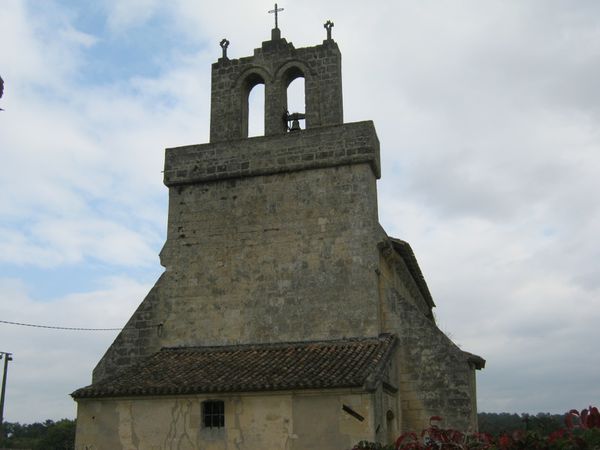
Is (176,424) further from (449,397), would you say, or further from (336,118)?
(336,118)

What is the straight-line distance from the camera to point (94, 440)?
43.1ft

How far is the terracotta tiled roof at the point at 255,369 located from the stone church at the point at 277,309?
5cm

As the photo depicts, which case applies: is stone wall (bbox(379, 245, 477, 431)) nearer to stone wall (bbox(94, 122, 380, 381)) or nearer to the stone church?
the stone church

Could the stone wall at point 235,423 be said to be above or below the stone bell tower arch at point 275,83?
below

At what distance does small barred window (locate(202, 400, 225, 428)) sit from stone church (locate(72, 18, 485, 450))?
0.03 metres

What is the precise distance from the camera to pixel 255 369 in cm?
1335

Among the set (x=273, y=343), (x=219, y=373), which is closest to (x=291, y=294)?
(x=273, y=343)

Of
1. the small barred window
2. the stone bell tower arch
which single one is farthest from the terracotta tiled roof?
the stone bell tower arch

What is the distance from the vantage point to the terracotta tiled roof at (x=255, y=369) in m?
12.2

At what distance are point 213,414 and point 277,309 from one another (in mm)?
3135

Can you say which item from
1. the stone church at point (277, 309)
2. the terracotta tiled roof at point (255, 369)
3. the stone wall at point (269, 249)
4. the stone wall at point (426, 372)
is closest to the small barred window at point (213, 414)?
the stone church at point (277, 309)

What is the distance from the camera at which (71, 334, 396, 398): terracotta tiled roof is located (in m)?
12.2

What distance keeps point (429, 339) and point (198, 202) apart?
6507 millimetres

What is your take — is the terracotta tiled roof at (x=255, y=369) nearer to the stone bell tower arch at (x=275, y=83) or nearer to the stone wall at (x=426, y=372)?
the stone wall at (x=426, y=372)
